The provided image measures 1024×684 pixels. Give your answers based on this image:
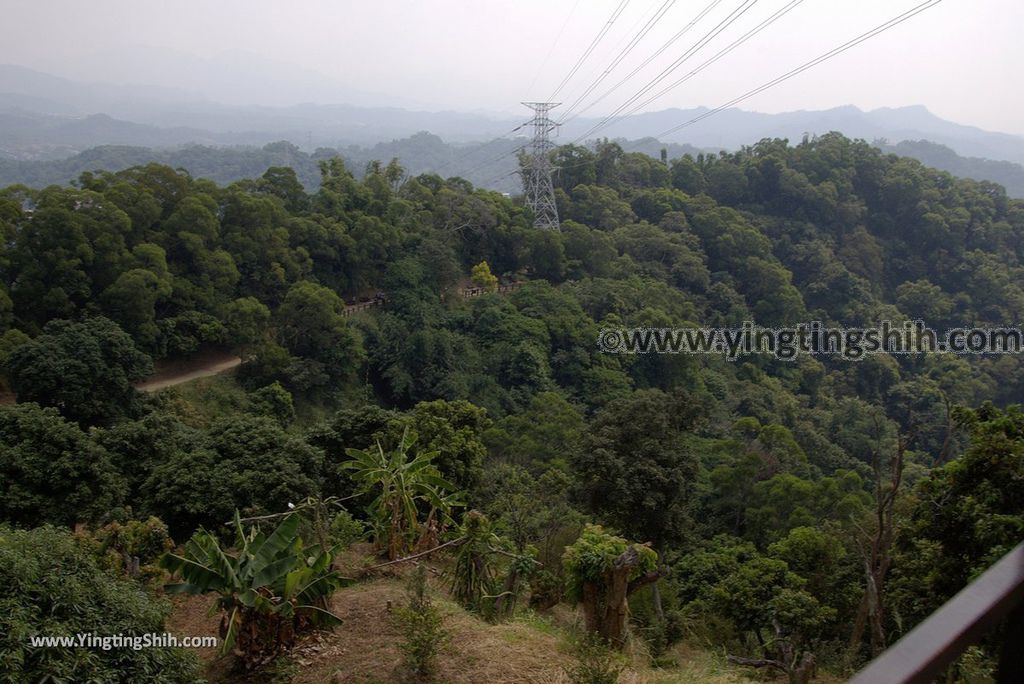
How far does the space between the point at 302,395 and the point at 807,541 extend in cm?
1660

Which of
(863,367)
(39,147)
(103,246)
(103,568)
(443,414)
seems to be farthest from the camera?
(39,147)

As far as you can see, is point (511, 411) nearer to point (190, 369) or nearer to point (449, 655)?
point (190, 369)

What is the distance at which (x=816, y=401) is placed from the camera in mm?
31797

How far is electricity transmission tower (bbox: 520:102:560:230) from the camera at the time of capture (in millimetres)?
36281

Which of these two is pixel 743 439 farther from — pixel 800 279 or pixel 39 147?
pixel 39 147

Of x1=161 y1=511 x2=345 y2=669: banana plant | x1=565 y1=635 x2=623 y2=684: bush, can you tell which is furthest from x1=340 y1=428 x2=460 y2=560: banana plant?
x1=565 y1=635 x2=623 y2=684: bush

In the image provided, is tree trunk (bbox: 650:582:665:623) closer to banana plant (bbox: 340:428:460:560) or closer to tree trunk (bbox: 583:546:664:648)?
tree trunk (bbox: 583:546:664:648)

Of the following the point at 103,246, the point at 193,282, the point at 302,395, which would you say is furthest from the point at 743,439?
the point at 103,246

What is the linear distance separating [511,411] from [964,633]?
76.9 feet

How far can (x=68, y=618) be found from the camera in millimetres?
4934

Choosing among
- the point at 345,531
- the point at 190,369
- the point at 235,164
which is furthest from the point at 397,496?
the point at 235,164

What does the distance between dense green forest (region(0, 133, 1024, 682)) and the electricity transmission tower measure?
212 cm

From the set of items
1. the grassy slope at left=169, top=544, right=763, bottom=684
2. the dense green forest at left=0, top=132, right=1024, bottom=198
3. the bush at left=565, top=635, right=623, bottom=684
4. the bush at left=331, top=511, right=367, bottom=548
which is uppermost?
the dense green forest at left=0, top=132, right=1024, bottom=198

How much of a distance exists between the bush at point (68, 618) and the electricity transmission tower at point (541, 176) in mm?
31867
